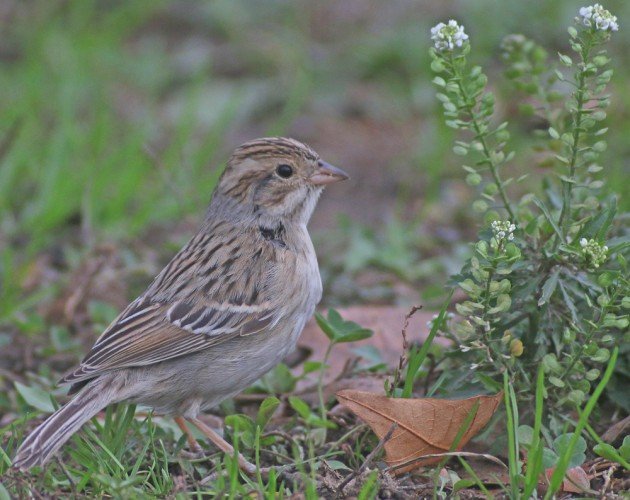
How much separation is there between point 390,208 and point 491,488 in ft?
12.3

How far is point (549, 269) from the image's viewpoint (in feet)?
13.4

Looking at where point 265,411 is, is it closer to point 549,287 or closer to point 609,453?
point 549,287

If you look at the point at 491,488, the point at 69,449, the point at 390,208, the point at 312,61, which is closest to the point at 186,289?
the point at 69,449

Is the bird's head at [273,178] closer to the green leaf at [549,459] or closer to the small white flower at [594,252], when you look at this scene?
the small white flower at [594,252]

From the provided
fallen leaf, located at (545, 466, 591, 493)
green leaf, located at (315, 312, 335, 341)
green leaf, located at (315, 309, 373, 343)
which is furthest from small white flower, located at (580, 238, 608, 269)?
green leaf, located at (315, 312, 335, 341)

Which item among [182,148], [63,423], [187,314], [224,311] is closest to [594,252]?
[224,311]

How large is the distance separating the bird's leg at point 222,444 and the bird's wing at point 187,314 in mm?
301

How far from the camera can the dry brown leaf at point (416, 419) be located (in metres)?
3.97

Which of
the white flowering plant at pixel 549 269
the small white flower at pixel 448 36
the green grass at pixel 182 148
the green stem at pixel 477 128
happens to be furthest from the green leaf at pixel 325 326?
the small white flower at pixel 448 36

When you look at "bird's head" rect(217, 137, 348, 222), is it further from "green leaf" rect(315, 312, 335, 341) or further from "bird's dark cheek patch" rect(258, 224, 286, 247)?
"green leaf" rect(315, 312, 335, 341)

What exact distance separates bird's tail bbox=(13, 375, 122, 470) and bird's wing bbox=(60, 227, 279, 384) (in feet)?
0.24

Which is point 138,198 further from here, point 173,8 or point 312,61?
point 173,8

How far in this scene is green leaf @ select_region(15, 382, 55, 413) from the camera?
181 inches

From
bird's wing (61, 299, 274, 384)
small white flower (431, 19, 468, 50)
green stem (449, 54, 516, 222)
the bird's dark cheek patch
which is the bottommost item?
bird's wing (61, 299, 274, 384)
